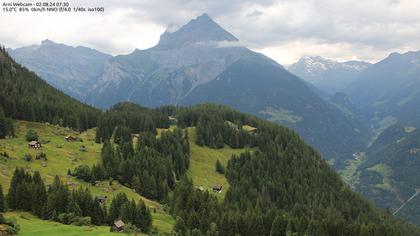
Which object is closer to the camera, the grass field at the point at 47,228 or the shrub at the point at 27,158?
the grass field at the point at 47,228

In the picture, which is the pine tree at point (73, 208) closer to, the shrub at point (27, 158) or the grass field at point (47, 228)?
the grass field at point (47, 228)

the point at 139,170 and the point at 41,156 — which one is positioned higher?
the point at 41,156

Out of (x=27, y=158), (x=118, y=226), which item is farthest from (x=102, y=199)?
(x=27, y=158)

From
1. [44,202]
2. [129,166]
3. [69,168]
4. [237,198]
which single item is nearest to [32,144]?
[69,168]

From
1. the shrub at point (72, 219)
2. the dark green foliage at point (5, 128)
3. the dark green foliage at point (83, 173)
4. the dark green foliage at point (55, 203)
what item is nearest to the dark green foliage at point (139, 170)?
the dark green foliage at point (83, 173)

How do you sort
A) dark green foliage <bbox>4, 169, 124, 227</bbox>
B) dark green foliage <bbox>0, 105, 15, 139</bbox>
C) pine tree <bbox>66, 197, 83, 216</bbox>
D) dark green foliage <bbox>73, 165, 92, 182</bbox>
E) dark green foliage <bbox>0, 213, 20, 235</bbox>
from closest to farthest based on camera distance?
1. dark green foliage <bbox>0, 213, 20, 235</bbox>
2. dark green foliage <bbox>4, 169, 124, 227</bbox>
3. pine tree <bbox>66, 197, 83, 216</bbox>
4. dark green foliage <bbox>73, 165, 92, 182</bbox>
5. dark green foliage <bbox>0, 105, 15, 139</bbox>

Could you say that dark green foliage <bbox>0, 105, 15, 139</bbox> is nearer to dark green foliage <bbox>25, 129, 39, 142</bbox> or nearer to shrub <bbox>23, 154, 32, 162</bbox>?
dark green foliage <bbox>25, 129, 39, 142</bbox>

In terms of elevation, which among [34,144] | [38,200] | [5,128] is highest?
[5,128]

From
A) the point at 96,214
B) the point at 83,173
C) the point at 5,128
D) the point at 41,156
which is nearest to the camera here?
the point at 96,214

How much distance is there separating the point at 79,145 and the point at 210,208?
74.7 metres

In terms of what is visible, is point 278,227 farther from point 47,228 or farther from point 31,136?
point 31,136

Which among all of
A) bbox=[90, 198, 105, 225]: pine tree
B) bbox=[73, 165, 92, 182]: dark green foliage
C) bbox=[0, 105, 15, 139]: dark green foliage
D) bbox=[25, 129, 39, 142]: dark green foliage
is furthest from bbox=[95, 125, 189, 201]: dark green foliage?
bbox=[90, 198, 105, 225]: pine tree

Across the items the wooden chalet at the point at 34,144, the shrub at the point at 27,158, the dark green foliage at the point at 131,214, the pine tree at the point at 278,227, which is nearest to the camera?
the dark green foliage at the point at 131,214

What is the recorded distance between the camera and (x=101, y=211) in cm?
12306
